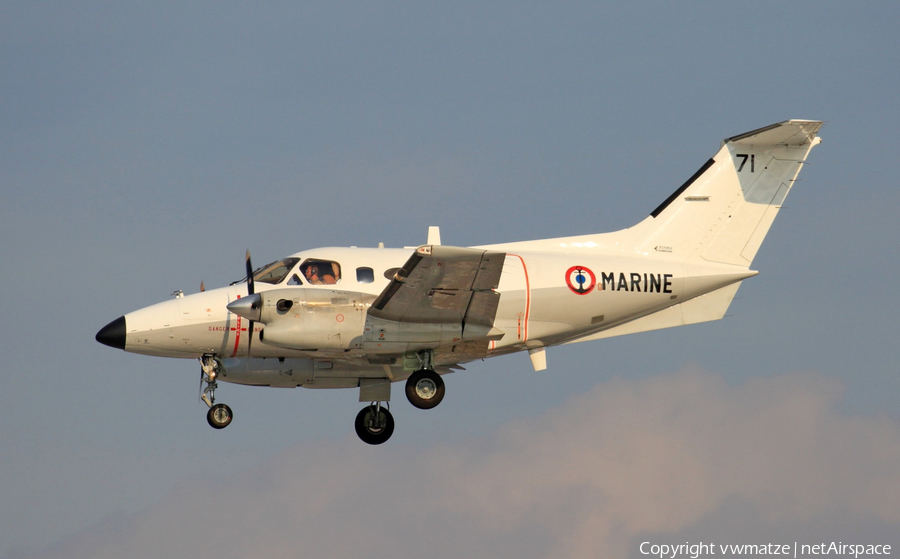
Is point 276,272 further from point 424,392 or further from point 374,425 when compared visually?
point 374,425

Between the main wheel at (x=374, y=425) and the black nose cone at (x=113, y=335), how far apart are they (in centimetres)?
522

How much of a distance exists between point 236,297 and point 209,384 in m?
1.90

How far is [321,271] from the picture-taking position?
20.5 meters

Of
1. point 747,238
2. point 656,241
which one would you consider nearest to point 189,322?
point 656,241

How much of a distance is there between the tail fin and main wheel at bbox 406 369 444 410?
203 inches

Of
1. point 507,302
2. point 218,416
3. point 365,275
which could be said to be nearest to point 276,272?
point 365,275

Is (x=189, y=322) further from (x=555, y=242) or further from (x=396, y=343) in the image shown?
(x=555, y=242)

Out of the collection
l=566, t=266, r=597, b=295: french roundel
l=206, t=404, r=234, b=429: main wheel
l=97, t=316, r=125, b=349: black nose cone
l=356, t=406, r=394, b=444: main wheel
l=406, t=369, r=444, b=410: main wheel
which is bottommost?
l=356, t=406, r=394, b=444: main wheel

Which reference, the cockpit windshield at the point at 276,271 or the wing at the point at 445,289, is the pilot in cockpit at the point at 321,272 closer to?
the cockpit windshield at the point at 276,271

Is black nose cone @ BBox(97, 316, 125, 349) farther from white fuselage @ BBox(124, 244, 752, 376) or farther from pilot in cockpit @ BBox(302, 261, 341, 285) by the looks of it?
pilot in cockpit @ BBox(302, 261, 341, 285)

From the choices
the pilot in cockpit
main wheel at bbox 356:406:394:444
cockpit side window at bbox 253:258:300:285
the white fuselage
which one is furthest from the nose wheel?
cockpit side window at bbox 253:258:300:285

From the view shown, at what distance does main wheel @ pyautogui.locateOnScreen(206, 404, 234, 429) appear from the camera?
2142 centimetres

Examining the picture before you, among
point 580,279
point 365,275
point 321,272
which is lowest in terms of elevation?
point 580,279

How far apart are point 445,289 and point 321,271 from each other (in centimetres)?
255
